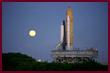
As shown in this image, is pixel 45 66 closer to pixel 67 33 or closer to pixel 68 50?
pixel 68 50

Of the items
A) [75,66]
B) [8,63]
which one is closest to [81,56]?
A: [75,66]

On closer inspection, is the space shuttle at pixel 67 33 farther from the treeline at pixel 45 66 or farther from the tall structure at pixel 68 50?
the treeline at pixel 45 66

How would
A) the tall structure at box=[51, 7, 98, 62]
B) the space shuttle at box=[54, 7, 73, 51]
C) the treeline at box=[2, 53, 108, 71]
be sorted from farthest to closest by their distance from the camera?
the space shuttle at box=[54, 7, 73, 51]
the tall structure at box=[51, 7, 98, 62]
the treeline at box=[2, 53, 108, 71]

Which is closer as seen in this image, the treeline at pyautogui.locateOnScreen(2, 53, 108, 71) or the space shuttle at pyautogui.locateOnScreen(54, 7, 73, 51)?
the treeline at pyautogui.locateOnScreen(2, 53, 108, 71)

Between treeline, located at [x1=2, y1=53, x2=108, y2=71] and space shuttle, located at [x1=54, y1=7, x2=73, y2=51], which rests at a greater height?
space shuttle, located at [x1=54, y1=7, x2=73, y2=51]

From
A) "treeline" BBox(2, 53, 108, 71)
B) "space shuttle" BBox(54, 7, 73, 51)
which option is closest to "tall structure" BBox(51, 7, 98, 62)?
"space shuttle" BBox(54, 7, 73, 51)

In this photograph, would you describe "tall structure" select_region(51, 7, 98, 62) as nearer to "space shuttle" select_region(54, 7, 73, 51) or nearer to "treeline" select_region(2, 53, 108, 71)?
"space shuttle" select_region(54, 7, 73, 51)

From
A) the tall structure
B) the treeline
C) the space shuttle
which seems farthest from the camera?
the space shuttle

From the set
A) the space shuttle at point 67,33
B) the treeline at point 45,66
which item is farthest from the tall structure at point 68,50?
the treeline at point 45,66
